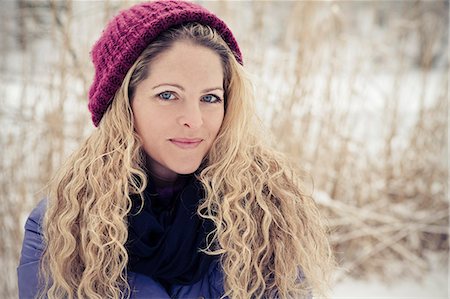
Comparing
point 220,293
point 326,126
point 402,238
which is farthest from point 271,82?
point 220,293

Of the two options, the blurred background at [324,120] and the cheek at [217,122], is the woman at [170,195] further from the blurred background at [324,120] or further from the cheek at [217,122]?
the blurred background at [324,120]

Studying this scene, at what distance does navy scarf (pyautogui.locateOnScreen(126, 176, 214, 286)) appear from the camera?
1368 mm

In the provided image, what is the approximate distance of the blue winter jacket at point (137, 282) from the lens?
4.55 feet

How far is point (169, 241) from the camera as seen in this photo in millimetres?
1367

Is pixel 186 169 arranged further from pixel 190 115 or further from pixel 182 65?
pixel 182 65

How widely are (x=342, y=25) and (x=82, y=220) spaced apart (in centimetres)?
201

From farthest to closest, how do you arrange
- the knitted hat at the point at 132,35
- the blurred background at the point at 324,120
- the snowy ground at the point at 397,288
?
the snowy ground at the point at 397,288, the blurred background at the point at 324,120, the knitted hat at the point at 132,35

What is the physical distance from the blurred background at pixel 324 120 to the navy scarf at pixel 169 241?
3.05ft

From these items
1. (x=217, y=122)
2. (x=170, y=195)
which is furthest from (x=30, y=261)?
(x=217, y=122)

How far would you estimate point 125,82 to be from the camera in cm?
137

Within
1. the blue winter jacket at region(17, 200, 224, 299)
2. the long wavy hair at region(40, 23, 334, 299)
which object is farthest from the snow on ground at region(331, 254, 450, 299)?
the blue winter jacket at region(17, 200, 224, 299)

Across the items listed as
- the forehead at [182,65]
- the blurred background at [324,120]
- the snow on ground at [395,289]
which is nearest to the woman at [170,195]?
the forehead at [182,65]

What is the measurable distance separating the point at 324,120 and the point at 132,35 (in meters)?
1.80

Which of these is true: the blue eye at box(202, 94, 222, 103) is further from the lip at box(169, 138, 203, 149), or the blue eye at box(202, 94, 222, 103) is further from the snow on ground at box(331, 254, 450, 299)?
the snow on ground at box(331, 254, 450, 299)
